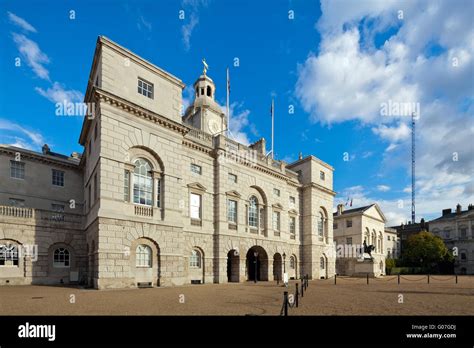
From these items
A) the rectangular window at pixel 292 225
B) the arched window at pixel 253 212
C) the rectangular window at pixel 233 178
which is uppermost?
the rectangular window at pixel 233 178

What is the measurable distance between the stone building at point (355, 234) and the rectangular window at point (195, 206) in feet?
116

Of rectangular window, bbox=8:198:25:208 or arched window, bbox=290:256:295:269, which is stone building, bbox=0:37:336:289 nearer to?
rectangular window, bbox=8:198:25:208

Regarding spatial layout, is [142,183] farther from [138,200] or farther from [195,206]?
[195,206]

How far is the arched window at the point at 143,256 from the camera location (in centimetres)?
2177

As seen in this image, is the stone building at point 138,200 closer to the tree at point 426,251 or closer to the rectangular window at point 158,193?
the rectangular window at point 158,193

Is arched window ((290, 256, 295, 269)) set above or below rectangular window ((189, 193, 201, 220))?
below

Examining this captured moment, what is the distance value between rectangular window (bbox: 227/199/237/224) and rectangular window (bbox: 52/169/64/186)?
653 inches


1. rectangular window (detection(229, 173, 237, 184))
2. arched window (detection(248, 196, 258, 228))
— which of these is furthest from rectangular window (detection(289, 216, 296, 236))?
rectangular window (detection(229, 173, 237, 184))

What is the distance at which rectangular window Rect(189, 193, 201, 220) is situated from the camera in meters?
27.6

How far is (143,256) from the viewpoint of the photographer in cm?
2214

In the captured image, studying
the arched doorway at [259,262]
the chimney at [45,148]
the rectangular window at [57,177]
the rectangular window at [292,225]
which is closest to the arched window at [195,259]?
the arched doorway at [259,262]

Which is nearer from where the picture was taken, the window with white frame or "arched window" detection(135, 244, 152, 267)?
"arched window" detection(135, 244, 152, 267)

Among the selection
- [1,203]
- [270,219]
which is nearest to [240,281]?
[270,219]

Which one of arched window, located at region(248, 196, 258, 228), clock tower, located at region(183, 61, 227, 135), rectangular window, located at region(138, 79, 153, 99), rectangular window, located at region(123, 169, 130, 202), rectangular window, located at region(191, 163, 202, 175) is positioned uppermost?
clock tower, located at region(183, 61, 227, 135)
